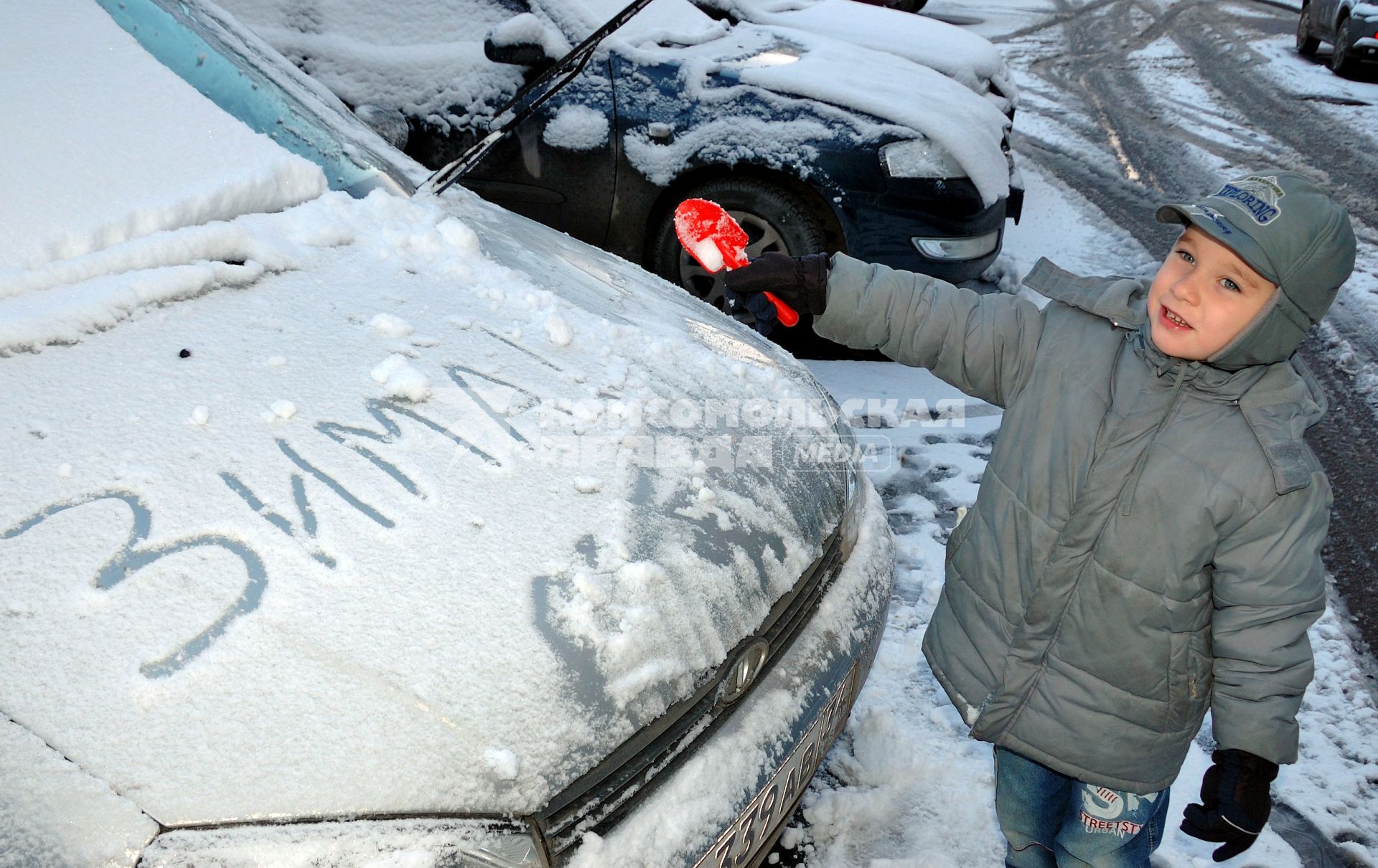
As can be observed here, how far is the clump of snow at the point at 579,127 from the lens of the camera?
373 centimetres

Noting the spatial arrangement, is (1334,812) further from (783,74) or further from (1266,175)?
(783,74)

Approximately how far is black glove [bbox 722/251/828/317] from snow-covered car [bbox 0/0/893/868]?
0.80 feet

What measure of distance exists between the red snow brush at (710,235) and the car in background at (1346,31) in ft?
30.7

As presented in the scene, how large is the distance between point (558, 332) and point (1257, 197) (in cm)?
108

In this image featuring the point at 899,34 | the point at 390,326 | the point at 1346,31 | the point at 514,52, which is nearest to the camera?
the point at 390,326

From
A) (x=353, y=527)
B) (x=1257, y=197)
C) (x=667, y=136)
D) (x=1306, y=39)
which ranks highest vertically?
(x=1257, y=197)

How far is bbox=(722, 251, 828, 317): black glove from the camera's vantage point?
1.60 m

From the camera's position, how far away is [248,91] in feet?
6.70

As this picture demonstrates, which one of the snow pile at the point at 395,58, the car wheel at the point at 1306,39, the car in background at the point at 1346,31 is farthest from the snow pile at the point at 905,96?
the car wheel at the point at 1306,39

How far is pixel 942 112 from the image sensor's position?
3828 mm

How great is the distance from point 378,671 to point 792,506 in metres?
0.78

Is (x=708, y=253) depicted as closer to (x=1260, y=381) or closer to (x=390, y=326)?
(x=390, y=326)

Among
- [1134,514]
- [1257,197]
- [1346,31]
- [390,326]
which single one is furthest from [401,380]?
[1346,31]

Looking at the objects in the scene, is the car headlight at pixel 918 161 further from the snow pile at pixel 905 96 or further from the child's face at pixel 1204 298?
the child's face at pixel 1204 298
